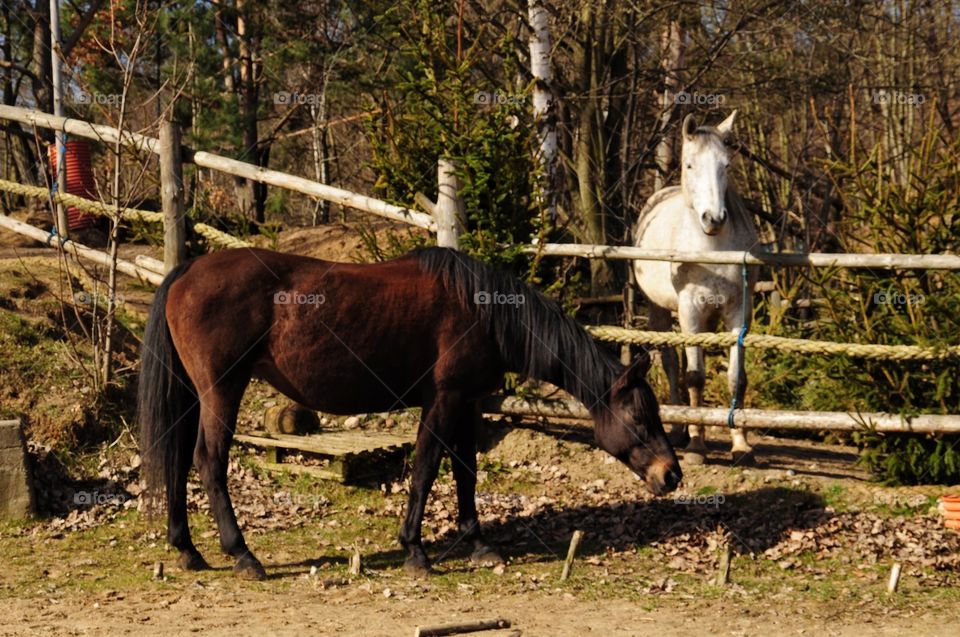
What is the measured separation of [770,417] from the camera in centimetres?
683

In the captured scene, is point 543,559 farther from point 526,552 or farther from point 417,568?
point 417,568

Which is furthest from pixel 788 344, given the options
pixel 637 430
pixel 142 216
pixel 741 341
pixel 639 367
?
pixel 142 216

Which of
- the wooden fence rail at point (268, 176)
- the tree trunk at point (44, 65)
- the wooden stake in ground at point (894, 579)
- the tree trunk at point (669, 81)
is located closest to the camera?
the wooden stake in ground at point (894, 579)

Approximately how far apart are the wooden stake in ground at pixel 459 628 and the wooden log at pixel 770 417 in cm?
240

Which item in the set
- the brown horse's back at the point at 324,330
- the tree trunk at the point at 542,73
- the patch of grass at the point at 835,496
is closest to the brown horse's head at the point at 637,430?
the brown horse's back at the point at 324,330

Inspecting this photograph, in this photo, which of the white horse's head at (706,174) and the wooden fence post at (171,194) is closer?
the white horse's head at (706,174)

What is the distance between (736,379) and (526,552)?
6.37 ft

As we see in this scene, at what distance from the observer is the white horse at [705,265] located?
22.9 feet

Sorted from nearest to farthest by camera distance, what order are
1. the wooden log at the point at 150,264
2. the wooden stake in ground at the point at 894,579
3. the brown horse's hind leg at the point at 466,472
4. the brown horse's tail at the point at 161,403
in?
the wooden stake in ground at the point at 894,579 → the brown horse's tail at the point at 161,403 → the brown horse's hind leg at the point at 466,472 → the wooden log at the point at 150,264

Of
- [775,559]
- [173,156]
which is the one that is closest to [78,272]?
[173,156]

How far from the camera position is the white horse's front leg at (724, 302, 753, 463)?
7090 mm

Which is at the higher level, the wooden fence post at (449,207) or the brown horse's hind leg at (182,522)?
the wooden fence post at (449,207)

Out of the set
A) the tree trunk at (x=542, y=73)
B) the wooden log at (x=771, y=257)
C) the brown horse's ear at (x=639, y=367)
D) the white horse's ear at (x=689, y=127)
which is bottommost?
the brown horse's ear at (x=639, y=367)

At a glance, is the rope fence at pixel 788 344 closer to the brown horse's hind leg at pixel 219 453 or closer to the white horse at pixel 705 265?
the white horse at pixel 705 265
